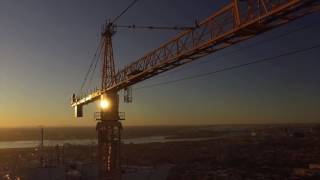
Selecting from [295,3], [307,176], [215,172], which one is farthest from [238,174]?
[295,3]

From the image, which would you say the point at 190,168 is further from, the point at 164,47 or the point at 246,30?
the point at 246,30

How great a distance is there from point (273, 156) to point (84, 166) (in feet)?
127

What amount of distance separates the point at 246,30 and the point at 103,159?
19.6 m

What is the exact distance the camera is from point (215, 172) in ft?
174

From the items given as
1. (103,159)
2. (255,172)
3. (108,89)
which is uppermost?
(108,89)

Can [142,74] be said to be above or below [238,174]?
above

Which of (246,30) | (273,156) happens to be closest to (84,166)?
(246,30)

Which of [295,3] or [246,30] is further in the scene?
[246,30]

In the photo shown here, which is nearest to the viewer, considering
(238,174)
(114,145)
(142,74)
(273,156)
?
(142,74)

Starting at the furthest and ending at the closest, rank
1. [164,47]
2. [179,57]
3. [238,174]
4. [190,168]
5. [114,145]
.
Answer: [190,168] → [238,174] → [114,145] → [164,47] → [179,57]

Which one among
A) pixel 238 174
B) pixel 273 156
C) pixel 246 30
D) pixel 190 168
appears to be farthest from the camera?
Result: pixel 273 156

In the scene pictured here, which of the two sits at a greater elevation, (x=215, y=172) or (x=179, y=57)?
(x=179, y=57)

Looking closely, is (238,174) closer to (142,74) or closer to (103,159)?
(103,159)

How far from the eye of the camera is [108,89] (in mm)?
36125
